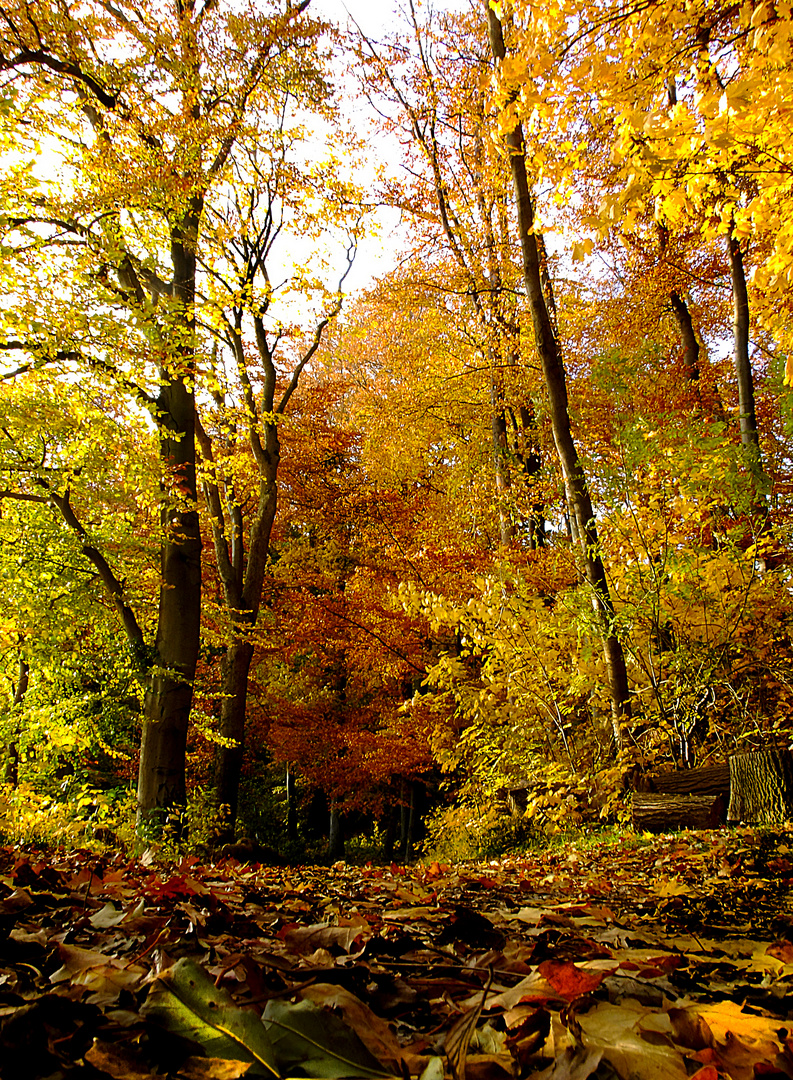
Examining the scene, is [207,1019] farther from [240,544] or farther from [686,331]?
[686,331]

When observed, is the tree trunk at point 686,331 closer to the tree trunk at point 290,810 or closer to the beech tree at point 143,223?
the beech tree at point 143,223

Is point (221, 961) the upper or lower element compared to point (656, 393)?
lower

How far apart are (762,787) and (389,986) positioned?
3791 millimetres

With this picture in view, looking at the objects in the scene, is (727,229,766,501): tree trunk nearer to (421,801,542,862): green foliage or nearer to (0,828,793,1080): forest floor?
(421,801,542,862): green foliage

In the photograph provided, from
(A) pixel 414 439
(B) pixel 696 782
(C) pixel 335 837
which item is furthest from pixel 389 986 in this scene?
(C) pixel 335 837

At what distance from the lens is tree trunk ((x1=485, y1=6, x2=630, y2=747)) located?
5.56m

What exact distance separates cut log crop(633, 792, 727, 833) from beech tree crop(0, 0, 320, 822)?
18.3ft

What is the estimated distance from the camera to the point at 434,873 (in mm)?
2791

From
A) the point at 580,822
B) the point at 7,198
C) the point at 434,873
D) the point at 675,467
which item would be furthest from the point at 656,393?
the point at 434,873

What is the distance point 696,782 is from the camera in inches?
185

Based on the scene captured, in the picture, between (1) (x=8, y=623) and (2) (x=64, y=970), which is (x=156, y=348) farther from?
(2) (x=64, y=970)

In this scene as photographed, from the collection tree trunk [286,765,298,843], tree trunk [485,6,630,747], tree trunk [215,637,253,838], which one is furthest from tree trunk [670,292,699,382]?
tree trunk [286,765,298,843]

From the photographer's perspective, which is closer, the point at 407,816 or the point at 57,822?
the point at 57,822

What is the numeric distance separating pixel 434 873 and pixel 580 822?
356 cm
